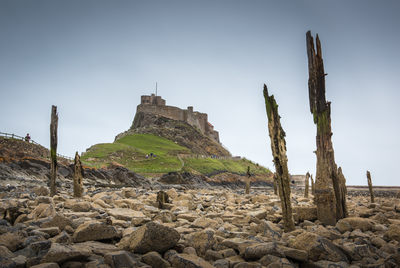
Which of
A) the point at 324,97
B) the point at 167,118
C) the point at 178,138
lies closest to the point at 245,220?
the point at 324,97

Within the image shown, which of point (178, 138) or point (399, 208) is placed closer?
point (399, 208)

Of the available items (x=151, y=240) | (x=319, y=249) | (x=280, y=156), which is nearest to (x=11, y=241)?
(x=151, y=240)

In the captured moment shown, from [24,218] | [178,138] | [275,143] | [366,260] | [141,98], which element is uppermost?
[141,98]

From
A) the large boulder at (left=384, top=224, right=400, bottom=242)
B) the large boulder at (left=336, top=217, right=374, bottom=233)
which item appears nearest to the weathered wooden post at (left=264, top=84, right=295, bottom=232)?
the large boulder at (left=336, top=217, right=374, bottom=233)

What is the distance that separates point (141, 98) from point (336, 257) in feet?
331

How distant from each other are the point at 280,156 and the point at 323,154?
198 centimetres

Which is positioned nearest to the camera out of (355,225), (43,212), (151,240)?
(151,240)

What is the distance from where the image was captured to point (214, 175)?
174 feet

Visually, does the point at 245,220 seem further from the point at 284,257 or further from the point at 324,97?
the point at 324,97

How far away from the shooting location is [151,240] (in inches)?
148

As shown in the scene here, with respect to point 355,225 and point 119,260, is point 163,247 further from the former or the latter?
point 355,225

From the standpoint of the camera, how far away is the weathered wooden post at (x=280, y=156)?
632 centimetres

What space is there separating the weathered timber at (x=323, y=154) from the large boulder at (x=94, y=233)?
573 centimetres

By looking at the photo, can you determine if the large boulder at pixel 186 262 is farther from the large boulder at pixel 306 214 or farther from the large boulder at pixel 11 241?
the large boulder at pixel 306 214
